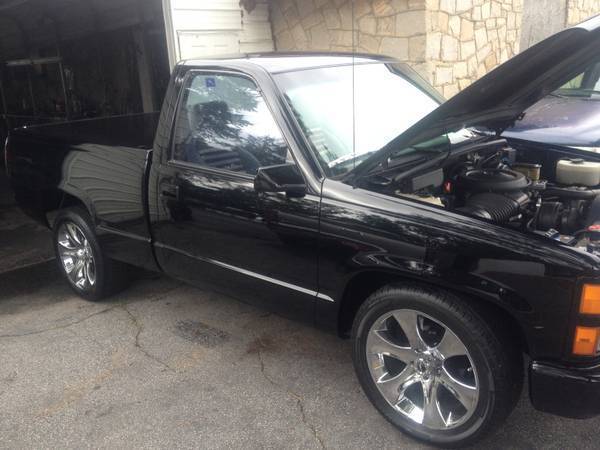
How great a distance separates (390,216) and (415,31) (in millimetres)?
5050

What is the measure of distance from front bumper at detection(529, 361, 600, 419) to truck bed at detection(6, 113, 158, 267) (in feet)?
8.05

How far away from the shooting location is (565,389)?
2.17 metres

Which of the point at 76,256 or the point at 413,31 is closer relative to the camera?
the point at 76,256

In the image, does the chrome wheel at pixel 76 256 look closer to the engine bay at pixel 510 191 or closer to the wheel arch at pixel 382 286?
the wheel arch at pixel 382 286

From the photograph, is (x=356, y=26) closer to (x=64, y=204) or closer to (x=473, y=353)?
(x=64, y=204)

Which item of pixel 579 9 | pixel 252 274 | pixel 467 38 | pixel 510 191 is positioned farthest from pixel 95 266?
pixel 579 9

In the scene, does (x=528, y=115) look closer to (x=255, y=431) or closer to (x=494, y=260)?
(x=494, y=260)

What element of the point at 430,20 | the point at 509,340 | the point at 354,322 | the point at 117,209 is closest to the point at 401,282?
the point at 354,322

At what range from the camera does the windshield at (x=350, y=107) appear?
288cm

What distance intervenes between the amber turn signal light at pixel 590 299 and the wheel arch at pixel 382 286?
0.25 m

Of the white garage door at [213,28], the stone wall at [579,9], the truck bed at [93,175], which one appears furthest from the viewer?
the stone wall at [579,9]

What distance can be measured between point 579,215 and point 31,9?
10.4 m

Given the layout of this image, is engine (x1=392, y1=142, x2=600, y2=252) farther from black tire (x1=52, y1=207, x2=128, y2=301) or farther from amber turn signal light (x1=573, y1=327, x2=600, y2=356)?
black tire (x1=52, y1=207, x2=128, y2=301)

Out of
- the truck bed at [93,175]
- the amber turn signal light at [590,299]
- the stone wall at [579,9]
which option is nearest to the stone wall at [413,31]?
the stone wall at [579,9]
